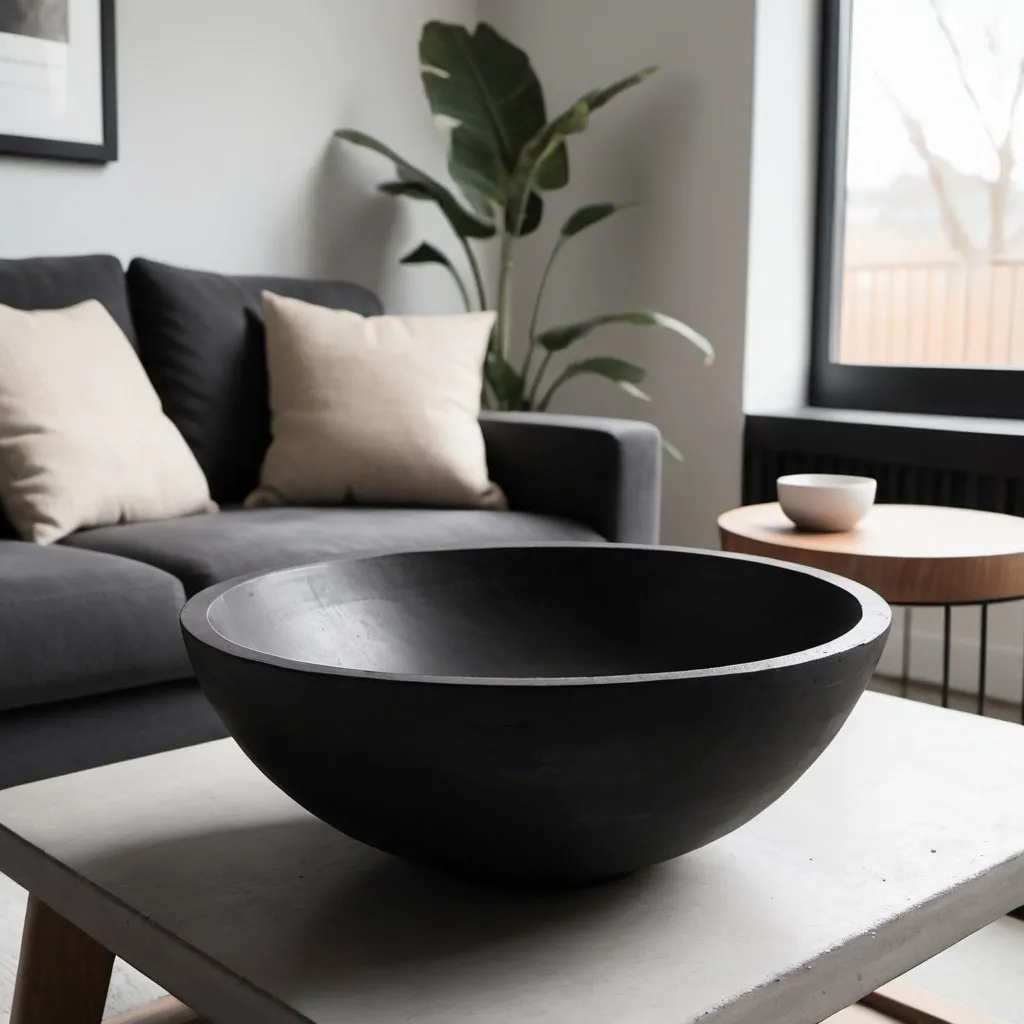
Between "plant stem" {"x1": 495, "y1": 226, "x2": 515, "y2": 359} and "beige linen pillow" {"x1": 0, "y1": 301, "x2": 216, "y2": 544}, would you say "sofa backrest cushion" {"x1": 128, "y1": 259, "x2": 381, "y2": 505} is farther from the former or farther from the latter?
"plant stem" {"x1": 495, "y1": 226, "x2": 515, "y2": 359}

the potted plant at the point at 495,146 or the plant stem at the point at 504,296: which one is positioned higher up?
the potted plant at the point at 495,146

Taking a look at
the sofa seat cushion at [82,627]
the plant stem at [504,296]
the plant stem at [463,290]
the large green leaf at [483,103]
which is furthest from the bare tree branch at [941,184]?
the sofa seat cushion at [82,627]

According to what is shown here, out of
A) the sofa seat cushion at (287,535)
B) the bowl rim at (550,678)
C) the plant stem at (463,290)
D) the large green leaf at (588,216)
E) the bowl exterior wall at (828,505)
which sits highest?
the large green leaf at (588,216)

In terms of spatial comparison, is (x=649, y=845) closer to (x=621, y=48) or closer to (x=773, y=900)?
(x=773, y=900)

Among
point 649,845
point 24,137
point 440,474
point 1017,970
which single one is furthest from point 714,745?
point 24,137

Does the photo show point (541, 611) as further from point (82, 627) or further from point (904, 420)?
point (904, 420)

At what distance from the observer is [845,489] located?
74.9 inches

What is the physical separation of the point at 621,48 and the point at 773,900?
2976 mm

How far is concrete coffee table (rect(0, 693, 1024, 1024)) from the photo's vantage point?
63cm

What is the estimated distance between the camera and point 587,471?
240 cm

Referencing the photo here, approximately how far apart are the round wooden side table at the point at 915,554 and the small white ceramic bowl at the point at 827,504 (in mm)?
21

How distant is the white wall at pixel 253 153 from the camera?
112 inches

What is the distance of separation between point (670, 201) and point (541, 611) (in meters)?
2.44

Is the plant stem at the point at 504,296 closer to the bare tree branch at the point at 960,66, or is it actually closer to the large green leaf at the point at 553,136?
the large green leaf at the point at 553,136
